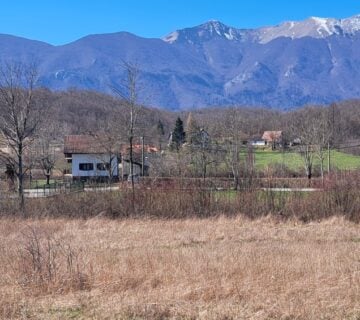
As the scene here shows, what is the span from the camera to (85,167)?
7100 centimetres

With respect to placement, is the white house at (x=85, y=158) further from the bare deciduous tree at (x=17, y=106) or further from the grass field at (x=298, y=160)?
the bare deciduous tree at (x=17, y=106)

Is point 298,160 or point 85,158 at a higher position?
point 85,158

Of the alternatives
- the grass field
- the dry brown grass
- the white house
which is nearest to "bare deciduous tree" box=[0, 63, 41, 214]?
the dry brown grass

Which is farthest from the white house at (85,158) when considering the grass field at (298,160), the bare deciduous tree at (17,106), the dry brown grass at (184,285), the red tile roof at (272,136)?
the dry brown grass at (184,285)

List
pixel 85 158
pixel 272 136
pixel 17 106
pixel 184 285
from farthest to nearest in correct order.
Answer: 1. pixel 272 136
2. pixel 85 158
3. pixel 17 106
4. pixel 184 285

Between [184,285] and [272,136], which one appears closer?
[184,285]

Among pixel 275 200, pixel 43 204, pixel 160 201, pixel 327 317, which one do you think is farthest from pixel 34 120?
pixel 327 317

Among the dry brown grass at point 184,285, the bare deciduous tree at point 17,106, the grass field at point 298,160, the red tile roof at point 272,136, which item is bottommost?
the dry brown grass at point 184,285

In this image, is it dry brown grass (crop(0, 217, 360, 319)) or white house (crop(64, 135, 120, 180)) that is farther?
white house (crop(64, 135, 120, 180))

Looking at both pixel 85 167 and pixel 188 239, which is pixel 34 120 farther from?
pixel 85 167

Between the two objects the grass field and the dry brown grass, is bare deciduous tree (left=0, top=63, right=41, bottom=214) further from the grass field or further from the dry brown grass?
the grass field

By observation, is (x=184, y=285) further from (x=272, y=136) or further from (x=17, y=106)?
(x=272, y=136)

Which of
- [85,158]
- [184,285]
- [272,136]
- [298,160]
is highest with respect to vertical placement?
[272,136]

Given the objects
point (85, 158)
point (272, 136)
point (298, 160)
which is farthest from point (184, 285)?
point (272, 136)
